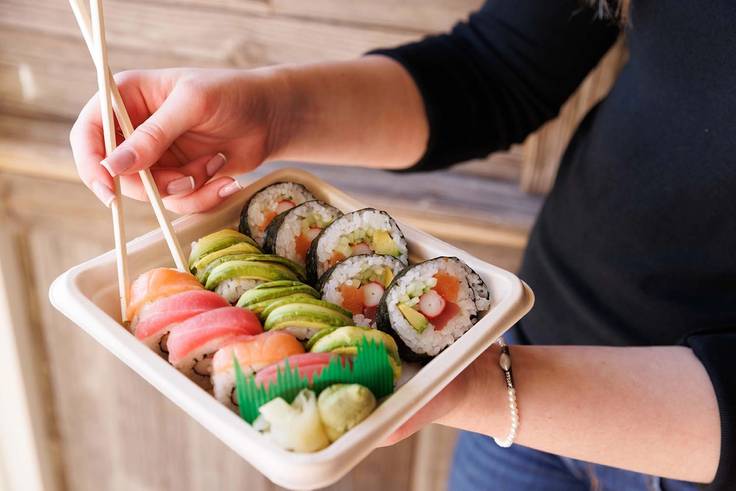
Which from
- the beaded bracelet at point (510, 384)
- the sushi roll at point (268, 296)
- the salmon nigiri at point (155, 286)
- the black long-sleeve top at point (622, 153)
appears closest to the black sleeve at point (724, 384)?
the black long-sleeve top at point (622, 153)

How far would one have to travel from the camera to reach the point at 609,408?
30.9 inches

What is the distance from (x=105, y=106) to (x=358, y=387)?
37cm

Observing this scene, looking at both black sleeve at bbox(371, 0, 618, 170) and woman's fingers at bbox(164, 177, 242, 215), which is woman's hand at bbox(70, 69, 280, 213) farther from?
black sleeve at bbox(371, 0, 618, 170)

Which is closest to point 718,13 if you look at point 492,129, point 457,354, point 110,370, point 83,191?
point 492,129

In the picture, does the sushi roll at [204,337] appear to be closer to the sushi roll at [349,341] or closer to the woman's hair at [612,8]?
the sushi roll at [349,341]

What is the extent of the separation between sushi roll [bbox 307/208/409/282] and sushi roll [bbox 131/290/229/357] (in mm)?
139

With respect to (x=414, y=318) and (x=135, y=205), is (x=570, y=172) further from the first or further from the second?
(x=135, y=205)

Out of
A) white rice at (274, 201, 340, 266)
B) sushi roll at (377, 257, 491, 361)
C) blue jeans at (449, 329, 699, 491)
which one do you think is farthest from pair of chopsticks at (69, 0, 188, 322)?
blue jeans at (449, 329, 699, 491)

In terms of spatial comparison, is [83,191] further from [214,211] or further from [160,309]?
[160,309]

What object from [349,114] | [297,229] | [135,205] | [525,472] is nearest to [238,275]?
[297,229]

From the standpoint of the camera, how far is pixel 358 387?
Result: 598mm

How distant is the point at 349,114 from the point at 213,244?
1.10ft

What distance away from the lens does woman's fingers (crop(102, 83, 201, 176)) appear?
28.6 inches

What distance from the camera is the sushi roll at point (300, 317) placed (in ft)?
2.19
